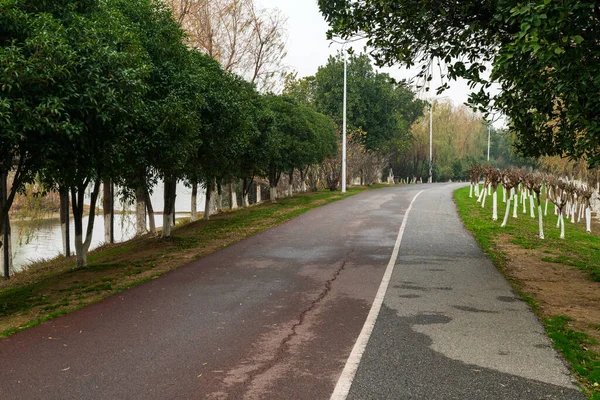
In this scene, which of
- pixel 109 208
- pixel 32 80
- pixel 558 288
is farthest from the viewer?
pixel 109 208

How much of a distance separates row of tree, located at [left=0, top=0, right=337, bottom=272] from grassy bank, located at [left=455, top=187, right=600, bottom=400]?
25.8 feet

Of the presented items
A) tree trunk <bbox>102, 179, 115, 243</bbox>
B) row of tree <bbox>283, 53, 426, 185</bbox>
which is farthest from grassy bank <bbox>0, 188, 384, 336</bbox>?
row of tree <bbox>283, 53, 426, 185</bbox>

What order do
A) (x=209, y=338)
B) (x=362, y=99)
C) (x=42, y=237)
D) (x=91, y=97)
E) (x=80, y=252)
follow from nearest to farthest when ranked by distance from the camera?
Result: (x=209, y=338) < (x=91, y=97) < (x=80, y=252) < (x=42, y=237) < (x=362, y=99)

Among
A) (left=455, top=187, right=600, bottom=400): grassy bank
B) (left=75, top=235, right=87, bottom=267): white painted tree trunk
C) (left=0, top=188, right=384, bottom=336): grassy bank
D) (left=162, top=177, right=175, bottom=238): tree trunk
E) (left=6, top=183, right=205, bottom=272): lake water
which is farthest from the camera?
(left=6, top=183, right=205, bottom=272): lake water

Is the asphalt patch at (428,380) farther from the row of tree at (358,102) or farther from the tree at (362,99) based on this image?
the tree at (362,99)

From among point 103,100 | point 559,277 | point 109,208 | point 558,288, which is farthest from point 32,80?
point 109,208

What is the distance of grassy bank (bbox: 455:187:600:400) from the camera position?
6.60m

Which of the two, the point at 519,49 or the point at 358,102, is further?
the point at 358,102

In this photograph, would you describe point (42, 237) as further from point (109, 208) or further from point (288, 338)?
point (288, 338)

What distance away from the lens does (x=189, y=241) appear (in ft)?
58.2

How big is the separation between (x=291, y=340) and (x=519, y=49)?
5435 millimetres

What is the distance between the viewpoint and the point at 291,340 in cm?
688

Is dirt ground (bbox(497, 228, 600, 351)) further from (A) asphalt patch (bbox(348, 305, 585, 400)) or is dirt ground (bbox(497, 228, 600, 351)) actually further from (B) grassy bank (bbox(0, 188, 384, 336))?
(B) grassy bank (bbox(0, 188, 384, 336))

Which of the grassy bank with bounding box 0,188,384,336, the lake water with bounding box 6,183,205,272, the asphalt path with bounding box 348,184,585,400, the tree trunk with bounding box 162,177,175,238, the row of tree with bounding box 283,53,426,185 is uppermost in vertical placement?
the row of tree with bounding box 283,53,426,185
